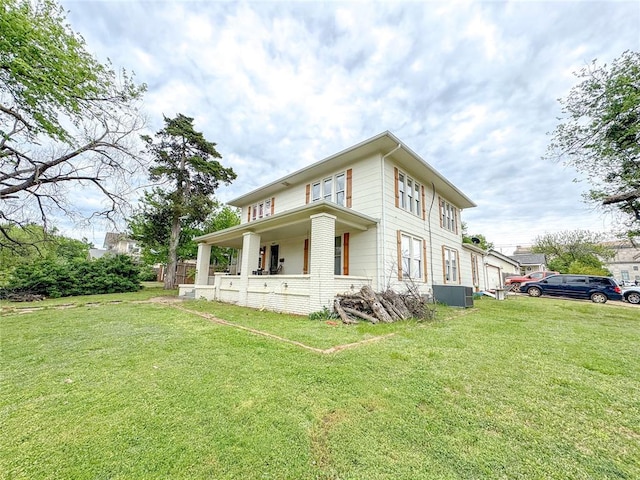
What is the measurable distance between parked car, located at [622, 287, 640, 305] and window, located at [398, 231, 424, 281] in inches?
483

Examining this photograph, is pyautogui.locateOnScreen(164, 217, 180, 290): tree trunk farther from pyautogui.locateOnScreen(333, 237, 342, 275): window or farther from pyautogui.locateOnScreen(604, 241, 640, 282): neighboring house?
pyautogui.locateOnScreen(604, 241, 640, 282): neighboring house

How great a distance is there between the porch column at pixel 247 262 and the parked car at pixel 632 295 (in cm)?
1951

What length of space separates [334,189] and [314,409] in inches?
372

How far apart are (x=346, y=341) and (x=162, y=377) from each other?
302cm

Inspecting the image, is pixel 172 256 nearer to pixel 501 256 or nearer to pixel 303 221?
pixel 303 221

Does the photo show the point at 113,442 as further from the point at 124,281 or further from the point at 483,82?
the point at 124,281

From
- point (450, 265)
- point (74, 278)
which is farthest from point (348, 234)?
point (74, 278)

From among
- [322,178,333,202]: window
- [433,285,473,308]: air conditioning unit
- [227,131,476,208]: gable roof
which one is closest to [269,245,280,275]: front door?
[227,131,476,208]: gable roof

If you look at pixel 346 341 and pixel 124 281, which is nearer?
pixel 346 341

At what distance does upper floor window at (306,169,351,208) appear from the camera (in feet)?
34.4

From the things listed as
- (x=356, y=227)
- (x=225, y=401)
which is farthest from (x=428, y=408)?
(x=356, y=227)

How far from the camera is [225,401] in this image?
8.30 ft

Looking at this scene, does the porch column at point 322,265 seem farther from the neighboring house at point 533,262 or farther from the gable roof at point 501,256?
the neighboring house at point 533,262

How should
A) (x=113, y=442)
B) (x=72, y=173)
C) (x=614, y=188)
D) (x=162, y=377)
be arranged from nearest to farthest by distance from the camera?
(x=113, y=442) → (x=162, y=377) → (x=72, y=173) → (x=614, y=188)
